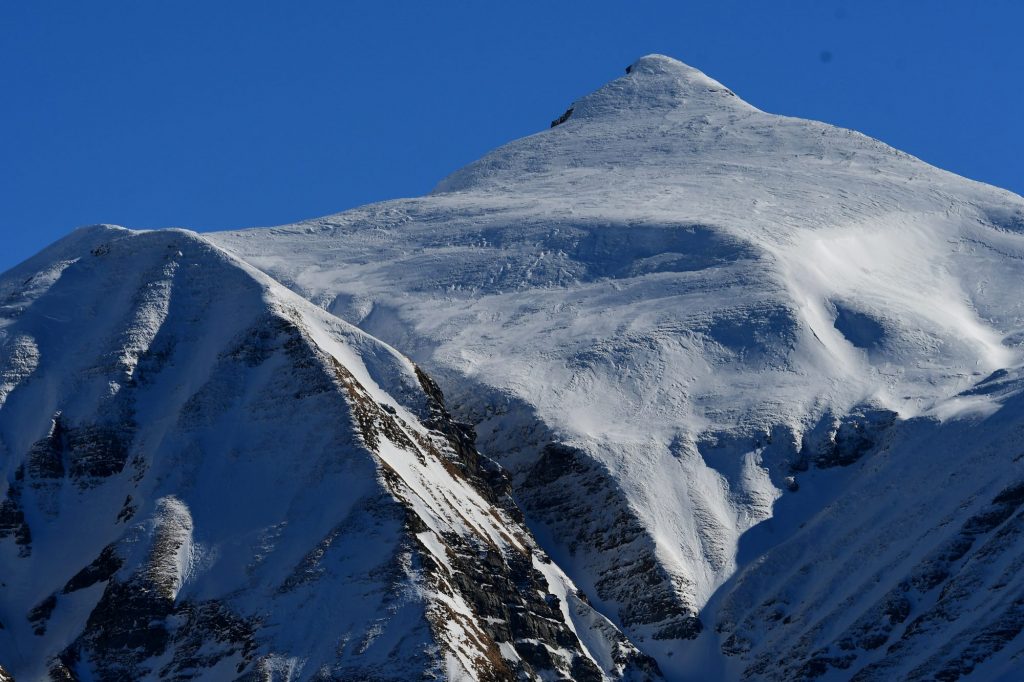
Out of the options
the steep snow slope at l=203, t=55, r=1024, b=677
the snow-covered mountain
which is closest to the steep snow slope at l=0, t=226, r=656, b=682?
the snow-covered mountain

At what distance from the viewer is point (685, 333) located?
506ft

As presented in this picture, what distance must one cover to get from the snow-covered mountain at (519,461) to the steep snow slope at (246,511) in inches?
8.1

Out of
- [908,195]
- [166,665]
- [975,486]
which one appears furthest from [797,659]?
[908,195]

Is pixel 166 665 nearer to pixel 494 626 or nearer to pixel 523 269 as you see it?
pixel 494 626

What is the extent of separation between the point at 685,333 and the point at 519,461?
2127cm

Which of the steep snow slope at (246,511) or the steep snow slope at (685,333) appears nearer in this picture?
the steep snow slope at (246,511)

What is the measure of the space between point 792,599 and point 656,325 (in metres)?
34.3

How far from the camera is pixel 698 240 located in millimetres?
171375

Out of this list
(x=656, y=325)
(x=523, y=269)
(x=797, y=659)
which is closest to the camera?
(x=797, y=659)

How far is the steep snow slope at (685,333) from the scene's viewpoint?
13238 centimetres

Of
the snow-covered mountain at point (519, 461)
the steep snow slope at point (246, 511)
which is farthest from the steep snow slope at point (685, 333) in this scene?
the steep snow slope at point (246, 511)

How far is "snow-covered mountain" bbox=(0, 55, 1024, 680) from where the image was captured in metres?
115

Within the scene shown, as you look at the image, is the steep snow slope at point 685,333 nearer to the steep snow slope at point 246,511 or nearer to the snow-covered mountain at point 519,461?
the snow-covered mountain at point 519,461

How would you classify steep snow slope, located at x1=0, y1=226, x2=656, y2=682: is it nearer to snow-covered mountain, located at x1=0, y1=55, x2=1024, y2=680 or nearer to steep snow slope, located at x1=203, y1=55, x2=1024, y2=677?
snow-covered mountain, located at x1=0, y1=55, x2=1024, y2=680
